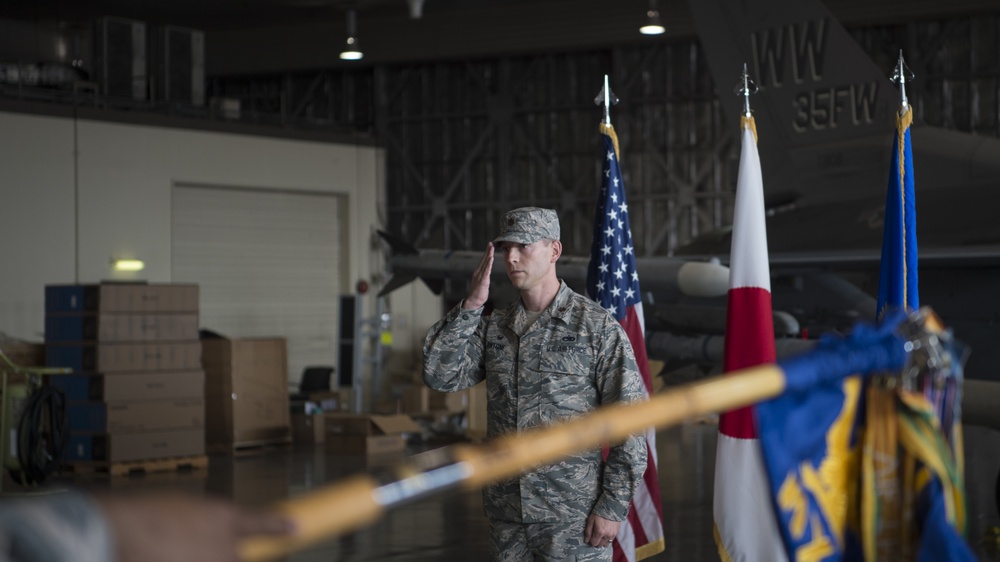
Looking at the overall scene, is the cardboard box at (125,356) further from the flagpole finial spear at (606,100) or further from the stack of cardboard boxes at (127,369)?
the flagpole finial spear at (606,100)

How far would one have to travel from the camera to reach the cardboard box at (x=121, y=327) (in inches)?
488

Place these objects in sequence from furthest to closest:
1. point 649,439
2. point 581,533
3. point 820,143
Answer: point 820,143 → point 649,439 → point 581,533

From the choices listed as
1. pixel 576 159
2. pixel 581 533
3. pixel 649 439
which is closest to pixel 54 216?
pixel 576 159

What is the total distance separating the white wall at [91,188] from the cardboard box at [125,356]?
4426 mm

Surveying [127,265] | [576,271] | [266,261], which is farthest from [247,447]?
[576,271]

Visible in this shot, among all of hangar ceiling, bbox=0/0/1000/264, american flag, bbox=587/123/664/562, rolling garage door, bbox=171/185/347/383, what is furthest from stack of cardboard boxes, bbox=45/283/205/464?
american flag, bbox=587/123/664/562

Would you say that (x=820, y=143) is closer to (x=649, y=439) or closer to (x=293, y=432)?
(x=649, y=439)

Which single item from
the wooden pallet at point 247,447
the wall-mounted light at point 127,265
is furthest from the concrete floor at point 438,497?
the wall-mounted light at point 127,265

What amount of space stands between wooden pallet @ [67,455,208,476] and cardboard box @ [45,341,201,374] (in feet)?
3.35

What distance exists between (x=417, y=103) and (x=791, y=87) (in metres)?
13.7

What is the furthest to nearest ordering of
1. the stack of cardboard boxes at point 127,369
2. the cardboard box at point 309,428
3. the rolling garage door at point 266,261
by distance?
the rolling garage door at point 266,261 → the cardboard box at point 309,428 → the stack of cardboard boxes at point 127,369

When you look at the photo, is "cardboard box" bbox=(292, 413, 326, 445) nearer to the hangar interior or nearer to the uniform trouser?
the hangar interior

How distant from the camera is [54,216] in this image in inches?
Answer: 677

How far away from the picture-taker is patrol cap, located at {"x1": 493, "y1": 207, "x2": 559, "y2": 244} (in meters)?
3.74
